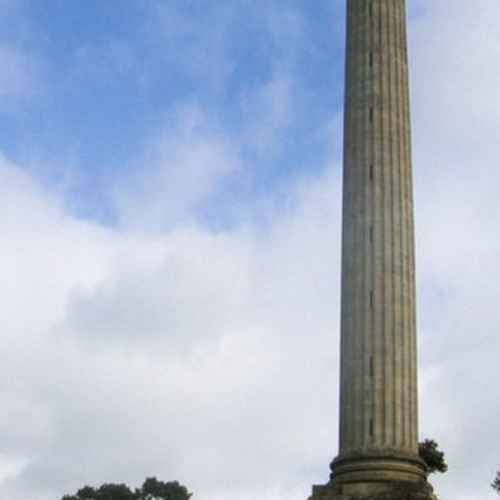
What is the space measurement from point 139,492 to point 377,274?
82.7 meters

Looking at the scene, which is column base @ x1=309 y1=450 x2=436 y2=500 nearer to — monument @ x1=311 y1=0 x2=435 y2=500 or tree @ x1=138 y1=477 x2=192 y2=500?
monument @ x1=311 y1=0 x2=435 y2=500

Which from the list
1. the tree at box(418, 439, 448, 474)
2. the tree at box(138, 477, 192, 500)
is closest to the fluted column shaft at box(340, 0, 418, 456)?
the tree at box(418, 439, 448, 474)

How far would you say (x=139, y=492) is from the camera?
122 meters

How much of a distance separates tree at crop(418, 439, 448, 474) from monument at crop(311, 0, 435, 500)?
838 inches

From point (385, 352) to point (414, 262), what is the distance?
564 cm

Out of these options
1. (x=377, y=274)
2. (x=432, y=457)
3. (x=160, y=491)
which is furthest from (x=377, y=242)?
(x=160, y=491)

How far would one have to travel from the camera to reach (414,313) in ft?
158

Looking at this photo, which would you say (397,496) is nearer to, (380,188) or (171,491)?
(380,188)

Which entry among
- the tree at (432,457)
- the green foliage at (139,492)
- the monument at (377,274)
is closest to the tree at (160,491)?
the green foliage at (139,492)

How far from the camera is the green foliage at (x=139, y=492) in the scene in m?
121

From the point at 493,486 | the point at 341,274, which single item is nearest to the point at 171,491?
the point at 493,486

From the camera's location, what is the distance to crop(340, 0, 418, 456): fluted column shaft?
45625 millimetres

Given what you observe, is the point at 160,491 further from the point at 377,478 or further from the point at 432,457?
the point at 377,478

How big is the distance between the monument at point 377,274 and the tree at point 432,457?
2129cm
